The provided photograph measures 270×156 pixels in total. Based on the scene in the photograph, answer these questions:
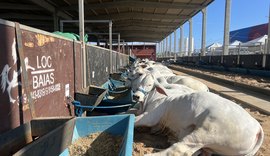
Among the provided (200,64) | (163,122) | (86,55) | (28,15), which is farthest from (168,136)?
(200,64)

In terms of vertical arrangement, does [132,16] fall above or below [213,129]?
above

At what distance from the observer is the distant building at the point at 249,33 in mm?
60781

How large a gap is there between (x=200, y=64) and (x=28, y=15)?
2107 cm

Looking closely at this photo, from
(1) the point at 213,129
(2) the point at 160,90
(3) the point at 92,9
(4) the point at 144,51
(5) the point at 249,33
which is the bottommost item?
(1) the point at 213,129

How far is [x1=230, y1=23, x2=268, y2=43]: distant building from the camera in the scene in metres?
60.8

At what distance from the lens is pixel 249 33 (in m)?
65.8

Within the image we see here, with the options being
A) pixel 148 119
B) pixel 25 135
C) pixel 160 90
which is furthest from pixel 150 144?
pixel 25 135

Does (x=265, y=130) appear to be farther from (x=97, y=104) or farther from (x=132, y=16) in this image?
(x=132, y=16)

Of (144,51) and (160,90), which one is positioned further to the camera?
(144,51)

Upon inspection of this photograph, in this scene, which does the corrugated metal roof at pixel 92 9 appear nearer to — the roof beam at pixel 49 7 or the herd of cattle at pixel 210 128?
the roof beam at pixel 49 7

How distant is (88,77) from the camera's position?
8.48 metres

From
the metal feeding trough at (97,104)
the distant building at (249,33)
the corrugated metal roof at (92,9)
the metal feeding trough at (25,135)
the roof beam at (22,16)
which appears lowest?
the metal feeding trough at (97,104)

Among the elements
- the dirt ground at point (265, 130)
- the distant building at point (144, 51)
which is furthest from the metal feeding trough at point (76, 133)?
the distant building at point (144, 51)

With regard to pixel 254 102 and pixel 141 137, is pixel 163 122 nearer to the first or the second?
pixel 141 137
